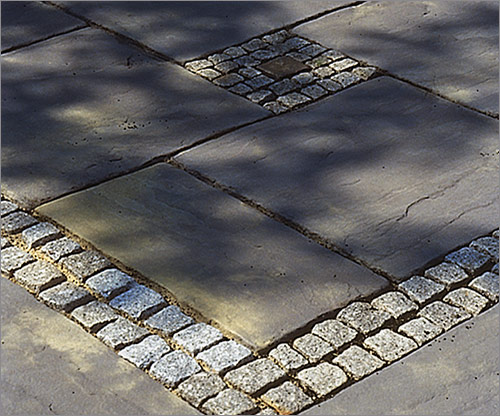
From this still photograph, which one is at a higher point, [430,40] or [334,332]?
[430,40]

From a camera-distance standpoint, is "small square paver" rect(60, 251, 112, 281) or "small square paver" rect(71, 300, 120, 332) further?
"small square paver" rect(60, 251, 112, 281)

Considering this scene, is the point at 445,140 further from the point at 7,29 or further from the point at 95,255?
the point at 7,29

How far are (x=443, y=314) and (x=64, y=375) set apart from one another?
4.30ft

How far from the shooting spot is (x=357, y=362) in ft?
10.6

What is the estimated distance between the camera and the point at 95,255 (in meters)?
3.74

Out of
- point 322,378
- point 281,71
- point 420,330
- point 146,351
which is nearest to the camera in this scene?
point 322,378

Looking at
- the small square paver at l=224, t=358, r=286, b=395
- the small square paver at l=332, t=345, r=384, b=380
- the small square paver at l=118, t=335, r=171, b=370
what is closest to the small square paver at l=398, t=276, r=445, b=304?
the small square paver at l=332, t=345, r=384, b=380

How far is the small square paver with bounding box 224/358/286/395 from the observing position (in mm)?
3135

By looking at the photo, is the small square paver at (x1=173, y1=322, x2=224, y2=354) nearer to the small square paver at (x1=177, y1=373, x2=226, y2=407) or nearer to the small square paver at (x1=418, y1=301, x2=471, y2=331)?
the small square paver at (x1=177, y1=373, x2=226, y2=407)

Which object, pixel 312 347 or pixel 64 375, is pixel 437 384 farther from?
pixel 64 375

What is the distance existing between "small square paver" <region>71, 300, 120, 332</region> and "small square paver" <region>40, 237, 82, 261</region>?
322 mm

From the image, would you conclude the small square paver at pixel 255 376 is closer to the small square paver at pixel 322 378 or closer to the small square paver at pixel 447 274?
the small square paver at pixel 322 378

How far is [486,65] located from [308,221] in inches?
71.3

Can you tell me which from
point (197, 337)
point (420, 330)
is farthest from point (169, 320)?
point (420, 330)
